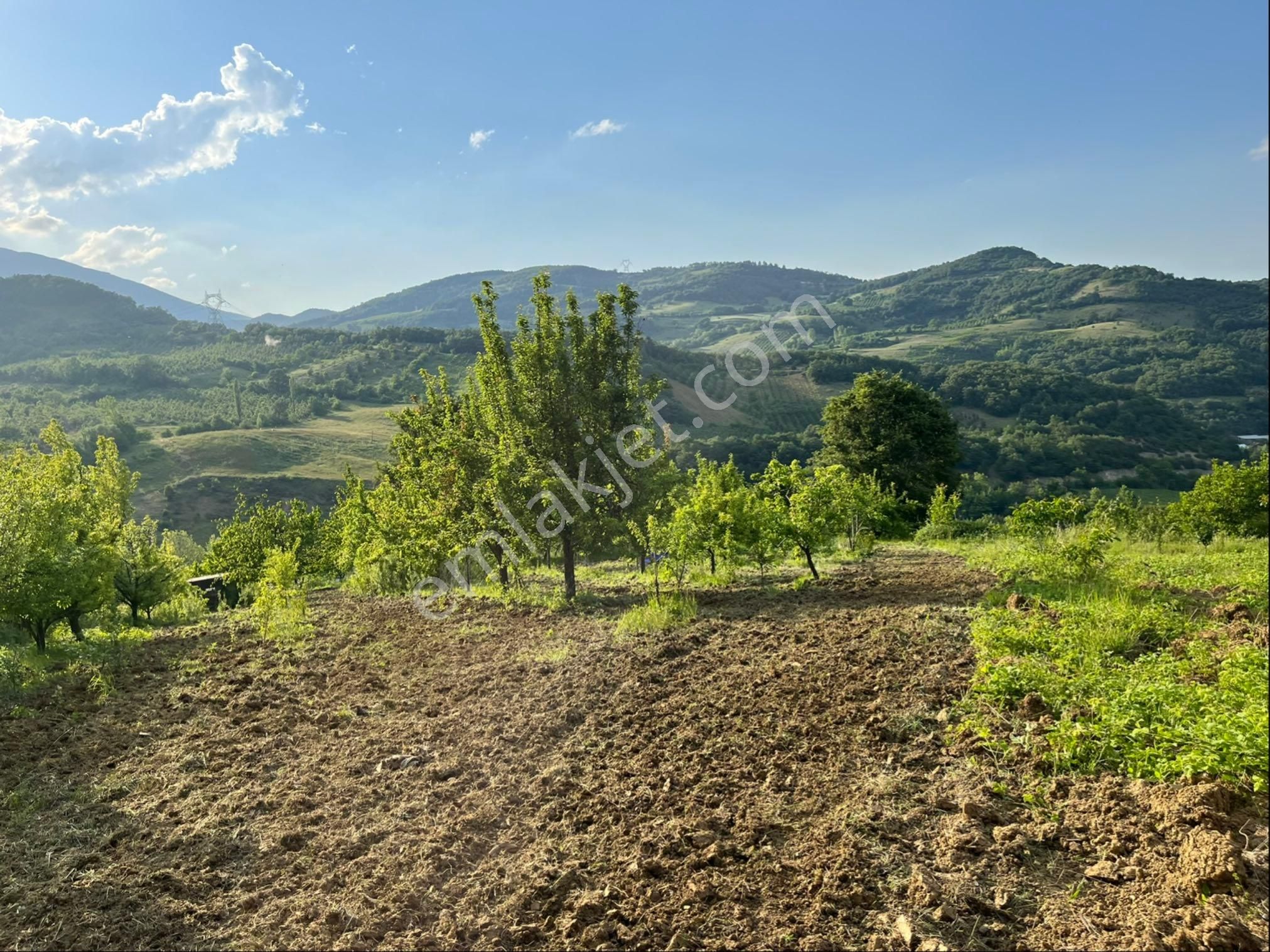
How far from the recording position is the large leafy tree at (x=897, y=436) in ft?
103

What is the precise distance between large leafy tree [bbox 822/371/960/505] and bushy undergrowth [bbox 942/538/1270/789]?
21.3m

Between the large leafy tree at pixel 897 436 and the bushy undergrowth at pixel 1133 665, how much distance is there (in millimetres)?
21265

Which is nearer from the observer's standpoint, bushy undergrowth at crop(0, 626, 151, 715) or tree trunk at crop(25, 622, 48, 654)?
bushy undergrowth at crop(0, 626, 151, 715)

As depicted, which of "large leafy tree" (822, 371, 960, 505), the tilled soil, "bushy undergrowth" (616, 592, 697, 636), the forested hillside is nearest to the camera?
the tilled soil

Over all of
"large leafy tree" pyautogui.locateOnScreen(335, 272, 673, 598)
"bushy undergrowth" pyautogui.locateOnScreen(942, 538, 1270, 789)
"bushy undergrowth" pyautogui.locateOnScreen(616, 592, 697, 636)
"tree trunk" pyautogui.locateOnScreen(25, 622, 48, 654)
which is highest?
"large leafy tree" pyautogui.locateOnScreen(335, 272, 673, 598)

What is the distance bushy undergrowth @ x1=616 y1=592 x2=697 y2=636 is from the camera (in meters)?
9.67

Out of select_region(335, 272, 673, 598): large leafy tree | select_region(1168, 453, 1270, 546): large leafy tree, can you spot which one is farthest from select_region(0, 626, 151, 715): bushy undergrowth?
select_region(1168, 453, 1270, 546): large leafy tree

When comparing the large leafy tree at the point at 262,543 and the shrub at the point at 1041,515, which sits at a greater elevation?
the shrub at the point at 1041,515

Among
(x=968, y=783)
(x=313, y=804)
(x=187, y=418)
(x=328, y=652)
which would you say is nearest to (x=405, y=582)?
(x=328, y=652)

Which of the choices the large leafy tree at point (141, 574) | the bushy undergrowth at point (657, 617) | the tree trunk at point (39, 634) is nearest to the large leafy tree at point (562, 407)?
the bushy undergrowth at point (657, 617)

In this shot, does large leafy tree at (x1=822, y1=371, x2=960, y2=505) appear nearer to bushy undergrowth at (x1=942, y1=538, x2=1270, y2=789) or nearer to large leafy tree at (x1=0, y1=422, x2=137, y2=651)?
bushy undergrowth at (x1=942, y1=538, x2=1270, y2=789)

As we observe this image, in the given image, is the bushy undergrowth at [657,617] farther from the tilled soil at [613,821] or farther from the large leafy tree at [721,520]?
the large leafy tree at [721,520]

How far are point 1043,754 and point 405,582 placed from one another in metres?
15.5

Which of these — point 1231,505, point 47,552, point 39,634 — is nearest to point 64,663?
point 39,634
